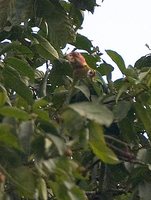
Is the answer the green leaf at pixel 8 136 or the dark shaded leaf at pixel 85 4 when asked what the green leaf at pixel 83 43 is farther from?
the green leaf at pixel 8 136

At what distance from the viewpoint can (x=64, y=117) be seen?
1.10 meters

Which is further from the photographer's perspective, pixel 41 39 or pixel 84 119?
pixel 41 39

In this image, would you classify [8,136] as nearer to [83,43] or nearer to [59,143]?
[59,143]

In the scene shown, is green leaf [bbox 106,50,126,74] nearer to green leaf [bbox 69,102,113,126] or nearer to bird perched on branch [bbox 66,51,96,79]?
bird perched on branch [bbox 66,51,96,79]

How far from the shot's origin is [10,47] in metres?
1.92

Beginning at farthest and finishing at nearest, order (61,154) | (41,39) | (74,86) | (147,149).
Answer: (41,39) < (147,149) < (74,86) < (61,154)

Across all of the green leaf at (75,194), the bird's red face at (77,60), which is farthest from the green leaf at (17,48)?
the green leaf at (75,194)

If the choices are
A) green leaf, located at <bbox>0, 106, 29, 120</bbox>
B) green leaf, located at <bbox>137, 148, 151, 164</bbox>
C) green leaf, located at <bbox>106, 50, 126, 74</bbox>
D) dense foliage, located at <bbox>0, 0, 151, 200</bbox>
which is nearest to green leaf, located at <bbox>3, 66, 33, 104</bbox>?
dense foliage, located at <bbox>0, 0, 151, 200</bbox>

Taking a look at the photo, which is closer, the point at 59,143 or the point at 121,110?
the point at 59,143

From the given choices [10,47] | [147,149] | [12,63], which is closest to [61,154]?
[147,149]

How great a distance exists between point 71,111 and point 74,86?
243mm

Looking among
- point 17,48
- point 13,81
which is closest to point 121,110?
point 13,81

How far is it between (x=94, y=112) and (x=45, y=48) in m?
0.95

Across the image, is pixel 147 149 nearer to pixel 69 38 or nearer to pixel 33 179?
pixel 33 179
